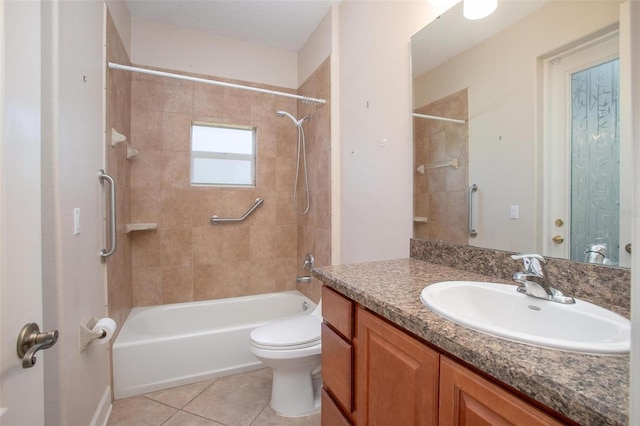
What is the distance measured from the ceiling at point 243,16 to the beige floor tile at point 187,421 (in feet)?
9.12

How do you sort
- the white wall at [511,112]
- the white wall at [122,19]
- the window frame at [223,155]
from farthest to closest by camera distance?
the window frame at [223,155]
the white wall at [122,19]
the white wall at [511,112]

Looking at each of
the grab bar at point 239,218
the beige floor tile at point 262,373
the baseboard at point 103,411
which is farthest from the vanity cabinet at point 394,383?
the grab bar at point 239,218

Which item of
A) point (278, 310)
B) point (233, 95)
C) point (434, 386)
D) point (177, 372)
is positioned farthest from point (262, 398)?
point (233, 95)

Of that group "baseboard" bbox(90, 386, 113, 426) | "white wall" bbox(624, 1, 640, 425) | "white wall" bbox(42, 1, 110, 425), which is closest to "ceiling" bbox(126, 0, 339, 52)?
"white wall" bbox(42, 1, 110, 425)

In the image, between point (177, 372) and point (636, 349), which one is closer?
point (636, 349)

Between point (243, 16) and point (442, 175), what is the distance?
2.07 metres

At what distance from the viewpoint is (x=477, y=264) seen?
3.65 ft

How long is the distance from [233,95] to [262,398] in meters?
2.44

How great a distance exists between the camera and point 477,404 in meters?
0.55

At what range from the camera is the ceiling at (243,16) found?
215cm

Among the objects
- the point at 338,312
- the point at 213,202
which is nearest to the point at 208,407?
the point at 338,312

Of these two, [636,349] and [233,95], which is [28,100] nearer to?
[636,349]

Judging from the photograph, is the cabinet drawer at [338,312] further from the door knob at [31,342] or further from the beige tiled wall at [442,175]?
the door knob at [31,342]

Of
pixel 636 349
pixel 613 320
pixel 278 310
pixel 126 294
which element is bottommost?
pixel 278 310
